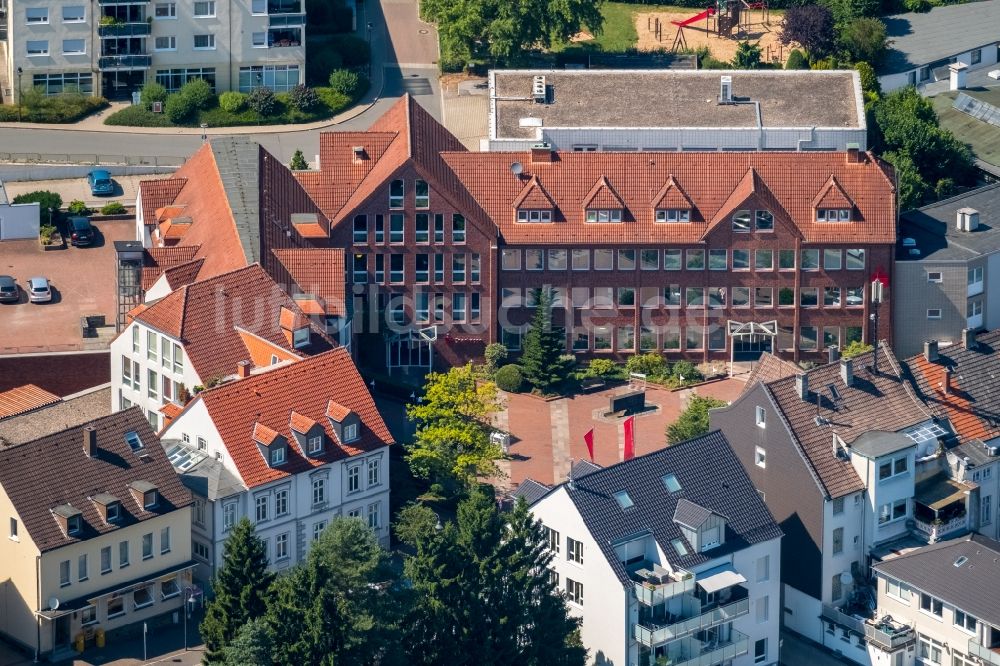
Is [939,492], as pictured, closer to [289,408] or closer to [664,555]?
[664,555]

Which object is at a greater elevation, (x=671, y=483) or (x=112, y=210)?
(x=112, y=210)

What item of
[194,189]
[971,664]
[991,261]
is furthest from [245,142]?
[971,664]

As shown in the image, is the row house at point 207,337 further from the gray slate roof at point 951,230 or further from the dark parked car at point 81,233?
the gray slate roof at point 951,230

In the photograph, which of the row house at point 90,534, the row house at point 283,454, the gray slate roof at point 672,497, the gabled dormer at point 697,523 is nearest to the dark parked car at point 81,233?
the row house at point 283,454

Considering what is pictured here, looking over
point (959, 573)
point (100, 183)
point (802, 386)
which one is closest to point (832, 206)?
point (802, 386)

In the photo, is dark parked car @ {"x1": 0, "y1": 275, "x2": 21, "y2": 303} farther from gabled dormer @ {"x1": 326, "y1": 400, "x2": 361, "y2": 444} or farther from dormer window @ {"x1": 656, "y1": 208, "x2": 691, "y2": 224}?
dormer window @ {"x1": 656, "y1": 208, "x2": 691, "y2": 224}

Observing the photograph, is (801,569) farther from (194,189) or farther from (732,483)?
(194,189)

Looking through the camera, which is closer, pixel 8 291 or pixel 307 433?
pixel 307 433
